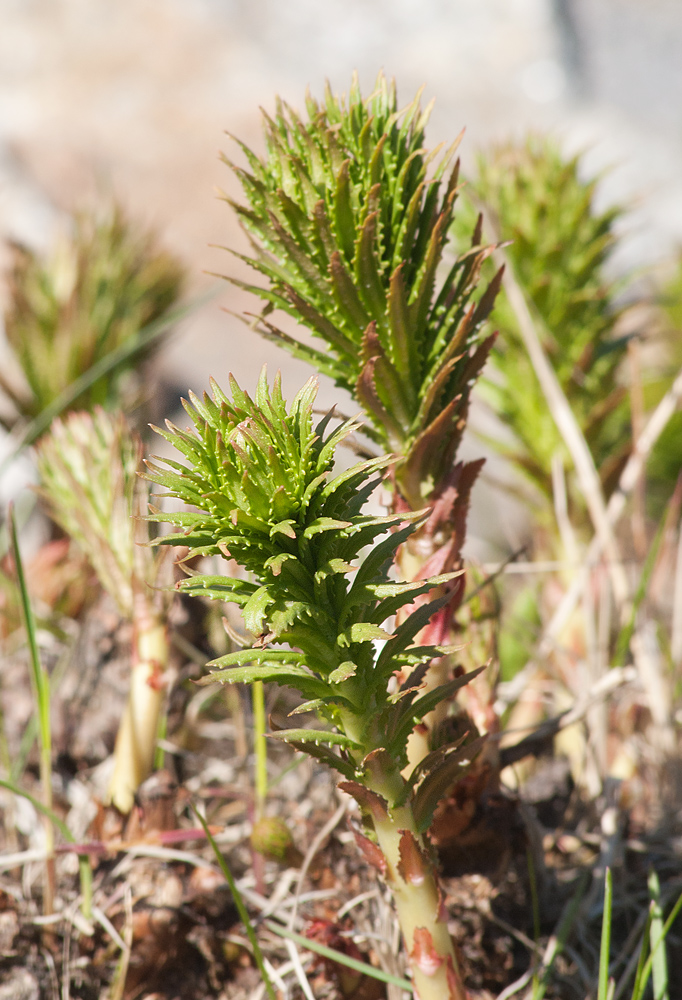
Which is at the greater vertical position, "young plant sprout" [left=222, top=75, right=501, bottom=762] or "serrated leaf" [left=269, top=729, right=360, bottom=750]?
"young plant sprout" [left=222, top=75, right=501, bottom=762]

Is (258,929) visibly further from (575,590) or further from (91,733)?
(575,590)

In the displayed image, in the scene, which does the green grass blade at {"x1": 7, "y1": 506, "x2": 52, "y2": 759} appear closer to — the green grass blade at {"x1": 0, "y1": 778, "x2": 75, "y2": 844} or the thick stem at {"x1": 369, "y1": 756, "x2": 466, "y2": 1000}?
the green grass blade at {"x1": 0, "y1": 778, "x2": 75, "y2": 844}

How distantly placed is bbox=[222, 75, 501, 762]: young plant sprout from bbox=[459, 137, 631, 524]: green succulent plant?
1.66ft

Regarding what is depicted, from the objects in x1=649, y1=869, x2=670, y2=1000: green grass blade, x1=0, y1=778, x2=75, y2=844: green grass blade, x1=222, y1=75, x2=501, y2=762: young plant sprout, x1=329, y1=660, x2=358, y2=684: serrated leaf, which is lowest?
x1=649, y1=869, x2=670, y2=1000: green grass blade

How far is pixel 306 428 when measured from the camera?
1.56 feet

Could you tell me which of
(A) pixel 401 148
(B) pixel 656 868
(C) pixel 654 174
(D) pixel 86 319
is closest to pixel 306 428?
(A) pixel 401 148

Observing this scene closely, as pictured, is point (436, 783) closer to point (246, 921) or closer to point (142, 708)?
point (246, 921)

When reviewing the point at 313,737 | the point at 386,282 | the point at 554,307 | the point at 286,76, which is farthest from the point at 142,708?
the point at 286,76

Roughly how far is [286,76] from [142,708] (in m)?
3.28

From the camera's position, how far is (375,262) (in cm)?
60

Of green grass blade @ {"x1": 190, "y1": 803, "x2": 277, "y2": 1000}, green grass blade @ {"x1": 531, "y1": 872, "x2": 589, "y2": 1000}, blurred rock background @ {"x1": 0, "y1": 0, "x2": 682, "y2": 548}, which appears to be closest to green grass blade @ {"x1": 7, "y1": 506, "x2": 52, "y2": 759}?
green grass blade @ {"x1": 190, "y1": 803, "x2": 277, "y2": 1000}

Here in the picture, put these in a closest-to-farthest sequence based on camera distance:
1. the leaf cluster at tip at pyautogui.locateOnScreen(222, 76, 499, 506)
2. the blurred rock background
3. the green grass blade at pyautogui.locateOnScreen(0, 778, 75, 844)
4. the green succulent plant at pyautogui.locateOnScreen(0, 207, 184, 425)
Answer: the leaf cluster at tip at pyautogui.locateOnScreen(222, 76, 499, 506) < the green grass blade at pyautogui.locateOnScreen(0, 778, 75, 844) < the green succulent plant at pyautogui.locateOnScreen(0, 207, 184, 425) < the blurred rock background

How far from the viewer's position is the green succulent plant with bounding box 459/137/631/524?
1.13 m

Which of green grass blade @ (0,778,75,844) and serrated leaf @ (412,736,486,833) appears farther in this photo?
green grass blade @ (0,778,75,844)
